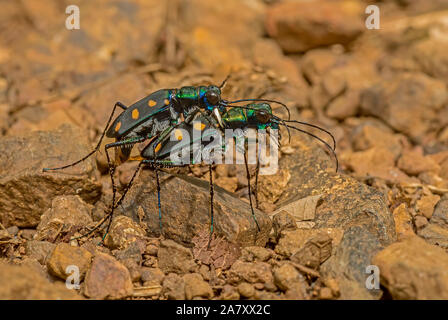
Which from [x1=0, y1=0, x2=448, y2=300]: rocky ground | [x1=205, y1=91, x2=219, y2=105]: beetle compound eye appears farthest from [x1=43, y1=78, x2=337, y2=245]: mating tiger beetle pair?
[x1=0, y1=0, x2=448, y2=300]: rocky ground

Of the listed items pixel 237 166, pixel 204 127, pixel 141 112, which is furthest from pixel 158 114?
pixel 237 166

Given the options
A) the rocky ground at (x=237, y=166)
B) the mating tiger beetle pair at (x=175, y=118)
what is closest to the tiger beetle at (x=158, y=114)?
the mating tiger beetle pair at (x=175, y=118)

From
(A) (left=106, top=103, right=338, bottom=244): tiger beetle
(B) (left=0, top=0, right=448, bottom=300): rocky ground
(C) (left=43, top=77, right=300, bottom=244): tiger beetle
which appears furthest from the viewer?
(C) (left=43, top=77, right=300, bottom=244): tiger beetle

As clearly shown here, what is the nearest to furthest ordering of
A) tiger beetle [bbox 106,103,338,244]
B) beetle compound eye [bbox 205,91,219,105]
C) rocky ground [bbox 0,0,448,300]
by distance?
Answer: rocky ground [bbox 0,0,448,300] → tiger beetle [bbox 106,103,338,244] → beetle compound eye [bbox 205,91,219,105]

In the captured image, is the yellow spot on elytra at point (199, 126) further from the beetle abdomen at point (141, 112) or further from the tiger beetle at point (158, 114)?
the beetle abdomen at point (141, 112)

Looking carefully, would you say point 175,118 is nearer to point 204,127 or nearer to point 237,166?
point 204,127

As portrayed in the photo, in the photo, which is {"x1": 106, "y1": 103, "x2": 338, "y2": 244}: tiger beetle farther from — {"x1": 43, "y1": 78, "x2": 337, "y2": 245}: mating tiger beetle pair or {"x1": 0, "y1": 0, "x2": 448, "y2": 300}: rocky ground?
{"x1": 0, "y1": 0, "x2": 448, "y2": 300}: rocky ground

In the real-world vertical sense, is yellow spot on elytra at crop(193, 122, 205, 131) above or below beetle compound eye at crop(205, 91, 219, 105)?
below
